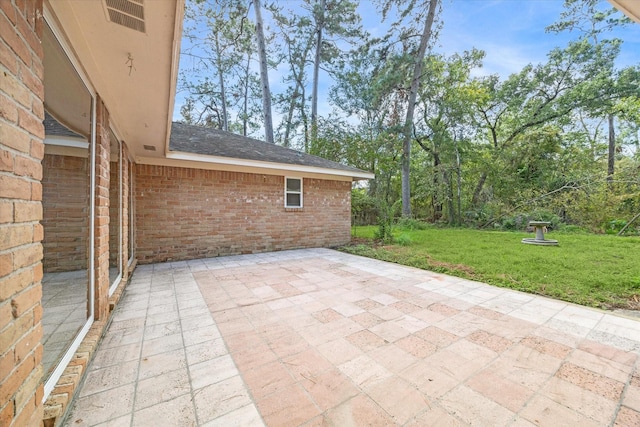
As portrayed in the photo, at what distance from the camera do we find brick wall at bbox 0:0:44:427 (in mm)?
1069

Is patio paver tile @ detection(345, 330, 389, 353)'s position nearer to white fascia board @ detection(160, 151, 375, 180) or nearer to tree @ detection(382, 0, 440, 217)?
white fascia board @ detection(160, 151, 375, 180)

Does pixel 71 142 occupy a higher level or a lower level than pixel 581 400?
higher

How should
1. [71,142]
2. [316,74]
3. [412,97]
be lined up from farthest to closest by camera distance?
[316,74]
[412,97]
[71,142]

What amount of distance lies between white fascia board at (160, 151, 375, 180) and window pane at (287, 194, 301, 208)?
0.81m

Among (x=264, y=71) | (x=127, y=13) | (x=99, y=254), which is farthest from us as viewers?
(x=264, y=71)

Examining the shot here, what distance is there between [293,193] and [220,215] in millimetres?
2282

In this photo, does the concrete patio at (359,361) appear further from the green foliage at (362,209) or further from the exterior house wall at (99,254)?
the green foliage at (362,209)

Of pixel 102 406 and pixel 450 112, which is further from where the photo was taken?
pixel 450 112

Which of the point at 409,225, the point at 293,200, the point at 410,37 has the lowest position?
the point at 409,225

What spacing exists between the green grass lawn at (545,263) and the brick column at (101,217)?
5386 millimetres

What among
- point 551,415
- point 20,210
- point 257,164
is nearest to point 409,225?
point 257,164

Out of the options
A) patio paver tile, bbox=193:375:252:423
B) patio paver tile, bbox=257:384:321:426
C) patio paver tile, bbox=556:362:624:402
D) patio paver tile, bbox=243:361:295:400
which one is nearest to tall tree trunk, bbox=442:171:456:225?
patio paver tile, bbox=556:362:624:402

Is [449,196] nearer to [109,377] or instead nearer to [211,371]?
[211,371]

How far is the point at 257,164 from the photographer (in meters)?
6.94
